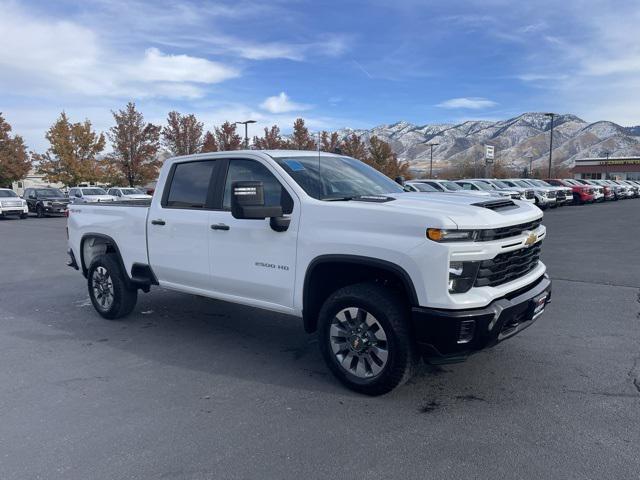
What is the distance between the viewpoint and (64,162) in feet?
144

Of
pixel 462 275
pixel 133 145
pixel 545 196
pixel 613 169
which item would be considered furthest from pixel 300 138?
pixel 613 169

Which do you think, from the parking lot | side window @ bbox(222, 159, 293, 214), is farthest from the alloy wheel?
side window @ bbox(222, 159, 293, 214)

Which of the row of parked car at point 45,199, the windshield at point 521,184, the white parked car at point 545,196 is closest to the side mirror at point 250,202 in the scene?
the row of parked car at point 45,199

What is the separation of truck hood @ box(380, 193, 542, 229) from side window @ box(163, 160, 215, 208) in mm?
2002

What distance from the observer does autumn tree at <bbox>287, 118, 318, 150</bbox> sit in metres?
44.6

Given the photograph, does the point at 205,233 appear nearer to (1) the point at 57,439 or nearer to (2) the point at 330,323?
(2) the point at 330,323

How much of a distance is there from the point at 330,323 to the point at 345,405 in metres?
Answer: 0.64

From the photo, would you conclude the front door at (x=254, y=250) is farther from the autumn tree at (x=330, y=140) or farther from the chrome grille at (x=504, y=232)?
the autumn tree at (x=330, y=140)

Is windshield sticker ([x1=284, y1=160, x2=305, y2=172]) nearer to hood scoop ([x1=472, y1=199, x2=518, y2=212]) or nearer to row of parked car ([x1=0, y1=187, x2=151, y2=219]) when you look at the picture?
hood scoop ([x1=472, y1=199, x2=518, y2=212])

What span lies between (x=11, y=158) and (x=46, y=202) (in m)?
20.7

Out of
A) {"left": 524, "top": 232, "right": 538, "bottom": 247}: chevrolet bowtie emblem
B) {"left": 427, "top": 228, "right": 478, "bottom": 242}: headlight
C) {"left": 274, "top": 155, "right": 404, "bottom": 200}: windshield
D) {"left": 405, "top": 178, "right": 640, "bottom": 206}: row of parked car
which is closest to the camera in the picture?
{"left": 427, "top": 228, "right": 478, "bottom": 242}: headlight

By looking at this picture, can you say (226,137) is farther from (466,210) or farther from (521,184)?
(466,210)

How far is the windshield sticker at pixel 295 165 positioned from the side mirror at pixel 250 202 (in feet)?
1.90

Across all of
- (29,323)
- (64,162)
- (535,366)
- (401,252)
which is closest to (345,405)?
(401,252)
